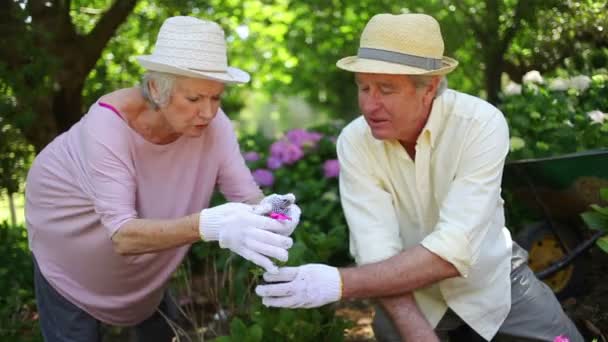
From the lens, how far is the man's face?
Result: 2559 millimetres

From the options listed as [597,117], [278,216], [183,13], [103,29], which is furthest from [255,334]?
[103,29]

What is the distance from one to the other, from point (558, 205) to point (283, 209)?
1784 millimetres

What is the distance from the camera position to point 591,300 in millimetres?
3816

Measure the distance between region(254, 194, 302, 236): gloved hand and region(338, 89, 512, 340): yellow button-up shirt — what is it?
0.99 ft

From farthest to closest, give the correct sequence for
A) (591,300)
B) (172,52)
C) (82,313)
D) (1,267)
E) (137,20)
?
(137,20)
(1,267)
(591,300)
(82,313)
(172,52)

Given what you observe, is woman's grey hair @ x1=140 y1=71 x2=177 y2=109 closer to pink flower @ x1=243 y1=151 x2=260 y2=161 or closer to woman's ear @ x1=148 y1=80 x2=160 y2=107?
woman's ear @ x1=148 y1=80 x2=160 y2=107

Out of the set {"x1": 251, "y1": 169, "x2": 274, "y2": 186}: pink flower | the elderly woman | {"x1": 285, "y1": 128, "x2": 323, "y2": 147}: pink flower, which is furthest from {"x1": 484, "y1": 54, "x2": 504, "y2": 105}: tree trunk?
the elderly woman

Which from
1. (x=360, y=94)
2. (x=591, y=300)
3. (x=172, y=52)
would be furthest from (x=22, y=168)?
(x=591, y=300)

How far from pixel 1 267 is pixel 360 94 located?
Result: 8.03 feet

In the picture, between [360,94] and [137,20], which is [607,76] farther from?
[137,20]

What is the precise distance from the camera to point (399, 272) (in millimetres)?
2490

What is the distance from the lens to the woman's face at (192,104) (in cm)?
255

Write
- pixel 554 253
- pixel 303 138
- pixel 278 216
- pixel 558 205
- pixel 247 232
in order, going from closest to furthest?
pixel 247 232
pixel 278 216
pixel 558 205
pixel 554 253
pixel 303 138

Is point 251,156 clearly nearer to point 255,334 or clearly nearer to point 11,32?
point 11,32
